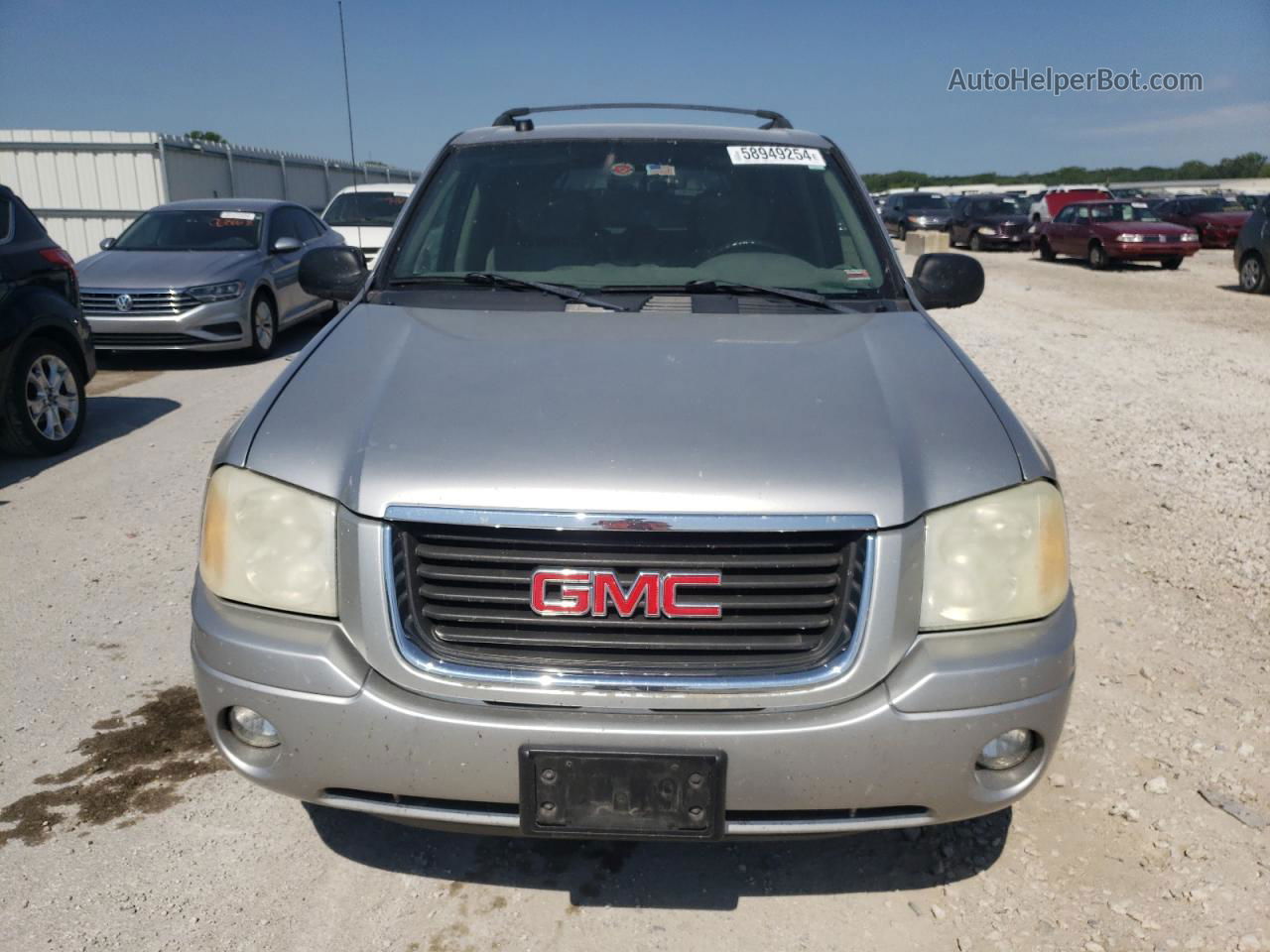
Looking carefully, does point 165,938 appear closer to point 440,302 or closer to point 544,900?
point 544,900

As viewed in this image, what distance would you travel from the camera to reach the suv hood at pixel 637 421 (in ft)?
6.73

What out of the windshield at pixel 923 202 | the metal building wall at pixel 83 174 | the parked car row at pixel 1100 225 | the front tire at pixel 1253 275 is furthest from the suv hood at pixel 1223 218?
the metal building wall at pixel 83 174

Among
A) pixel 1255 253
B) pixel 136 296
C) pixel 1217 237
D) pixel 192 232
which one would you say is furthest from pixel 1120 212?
pixel 136 296

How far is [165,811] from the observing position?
2777 mm

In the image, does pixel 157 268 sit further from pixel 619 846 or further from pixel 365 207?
pixel 619 846

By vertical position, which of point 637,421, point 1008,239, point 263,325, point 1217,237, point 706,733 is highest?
point 637,421

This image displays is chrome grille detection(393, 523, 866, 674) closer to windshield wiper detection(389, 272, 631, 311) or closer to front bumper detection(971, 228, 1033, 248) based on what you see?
windshield wiper detection(389, 272, 631, 311)

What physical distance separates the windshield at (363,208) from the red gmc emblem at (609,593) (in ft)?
46.6

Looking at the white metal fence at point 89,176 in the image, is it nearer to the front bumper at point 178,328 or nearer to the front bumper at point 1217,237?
the front bumper at point 178,328

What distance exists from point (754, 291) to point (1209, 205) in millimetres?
29618

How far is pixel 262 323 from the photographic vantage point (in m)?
10.2

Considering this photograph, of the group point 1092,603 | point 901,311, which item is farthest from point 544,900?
point 1092,603

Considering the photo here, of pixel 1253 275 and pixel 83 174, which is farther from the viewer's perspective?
pixel 83 174

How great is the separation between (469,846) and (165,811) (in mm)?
840
